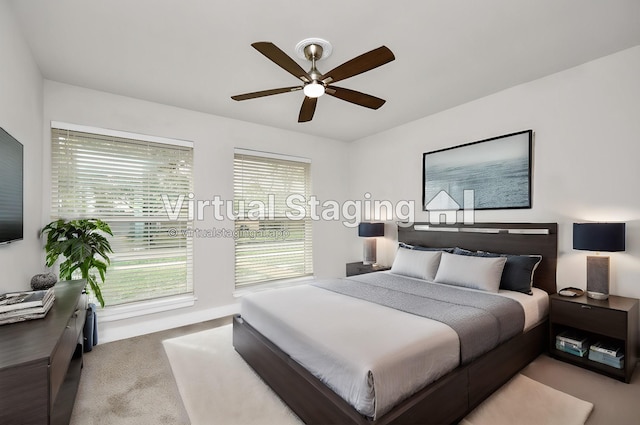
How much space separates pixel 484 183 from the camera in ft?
11.8

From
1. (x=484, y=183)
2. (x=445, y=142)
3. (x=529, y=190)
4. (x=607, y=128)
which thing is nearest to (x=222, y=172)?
(x=445, y=142)

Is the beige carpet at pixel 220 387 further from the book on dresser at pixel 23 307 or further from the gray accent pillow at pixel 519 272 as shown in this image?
the gray accent pillow at pixel 519 272

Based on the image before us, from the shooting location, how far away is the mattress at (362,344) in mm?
1551

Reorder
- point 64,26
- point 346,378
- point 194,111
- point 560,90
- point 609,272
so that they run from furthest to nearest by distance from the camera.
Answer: point 194,111, point 560,90, point 609,272, point 64,26, point 346,378

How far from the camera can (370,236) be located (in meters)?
4.59

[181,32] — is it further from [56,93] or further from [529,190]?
[529,190]

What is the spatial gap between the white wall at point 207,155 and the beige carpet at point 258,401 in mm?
1186

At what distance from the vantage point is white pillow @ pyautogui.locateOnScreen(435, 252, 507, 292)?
2.91m

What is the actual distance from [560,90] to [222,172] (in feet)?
12.9

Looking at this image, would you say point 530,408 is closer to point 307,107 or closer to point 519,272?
point 519,272

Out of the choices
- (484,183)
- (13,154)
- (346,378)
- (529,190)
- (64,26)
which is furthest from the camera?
(484,183)

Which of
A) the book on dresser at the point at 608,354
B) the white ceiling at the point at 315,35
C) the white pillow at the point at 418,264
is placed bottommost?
the book on dresser at the point at 608,354

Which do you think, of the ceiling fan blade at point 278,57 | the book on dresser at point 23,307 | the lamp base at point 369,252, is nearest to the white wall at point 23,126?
the book on dresser at point 23,307

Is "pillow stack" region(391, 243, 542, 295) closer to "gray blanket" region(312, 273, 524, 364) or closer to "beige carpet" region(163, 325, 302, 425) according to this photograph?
"gray blanket" region(312, 273, 524, 364)
